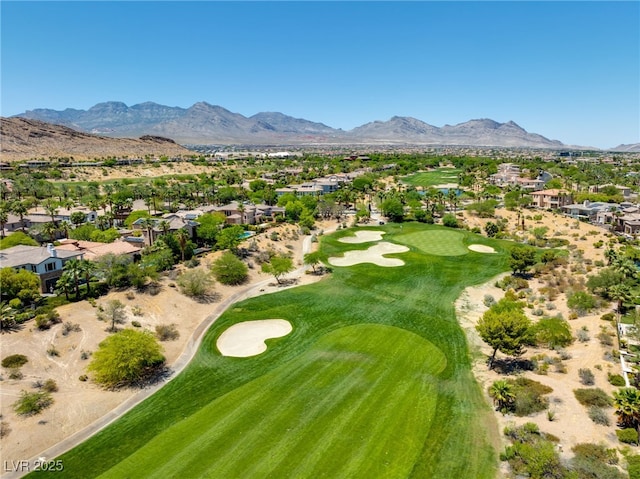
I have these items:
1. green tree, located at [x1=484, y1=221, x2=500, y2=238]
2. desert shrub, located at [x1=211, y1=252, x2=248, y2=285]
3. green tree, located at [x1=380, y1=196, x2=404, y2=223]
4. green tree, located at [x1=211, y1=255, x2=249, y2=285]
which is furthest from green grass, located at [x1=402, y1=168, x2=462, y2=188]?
desert shrub, located at [x1=211, y1=252, x2=248, y2=285]

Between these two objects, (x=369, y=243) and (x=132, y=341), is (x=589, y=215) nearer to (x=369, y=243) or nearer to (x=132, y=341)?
(x=369, y=243)

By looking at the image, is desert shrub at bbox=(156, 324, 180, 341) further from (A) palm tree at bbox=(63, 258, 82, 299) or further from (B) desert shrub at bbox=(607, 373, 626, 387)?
(B) desert shrub at bbox=(607, 373, 626, 387)

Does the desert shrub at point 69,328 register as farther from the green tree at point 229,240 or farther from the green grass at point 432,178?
the green grass at point 432,178

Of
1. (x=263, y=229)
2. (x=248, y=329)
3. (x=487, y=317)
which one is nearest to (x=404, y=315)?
(x=487, y=317)

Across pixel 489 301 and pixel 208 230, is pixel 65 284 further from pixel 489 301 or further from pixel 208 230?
pixel 489 301

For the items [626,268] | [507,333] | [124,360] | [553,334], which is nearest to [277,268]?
[124,360]

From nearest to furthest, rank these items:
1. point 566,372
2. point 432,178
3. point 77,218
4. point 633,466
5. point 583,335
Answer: point 633,466 → point 566,372 → point 583,335 → point 77,218 → point 432,178

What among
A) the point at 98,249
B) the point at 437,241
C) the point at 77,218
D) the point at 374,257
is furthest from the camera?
the point at 437,241
